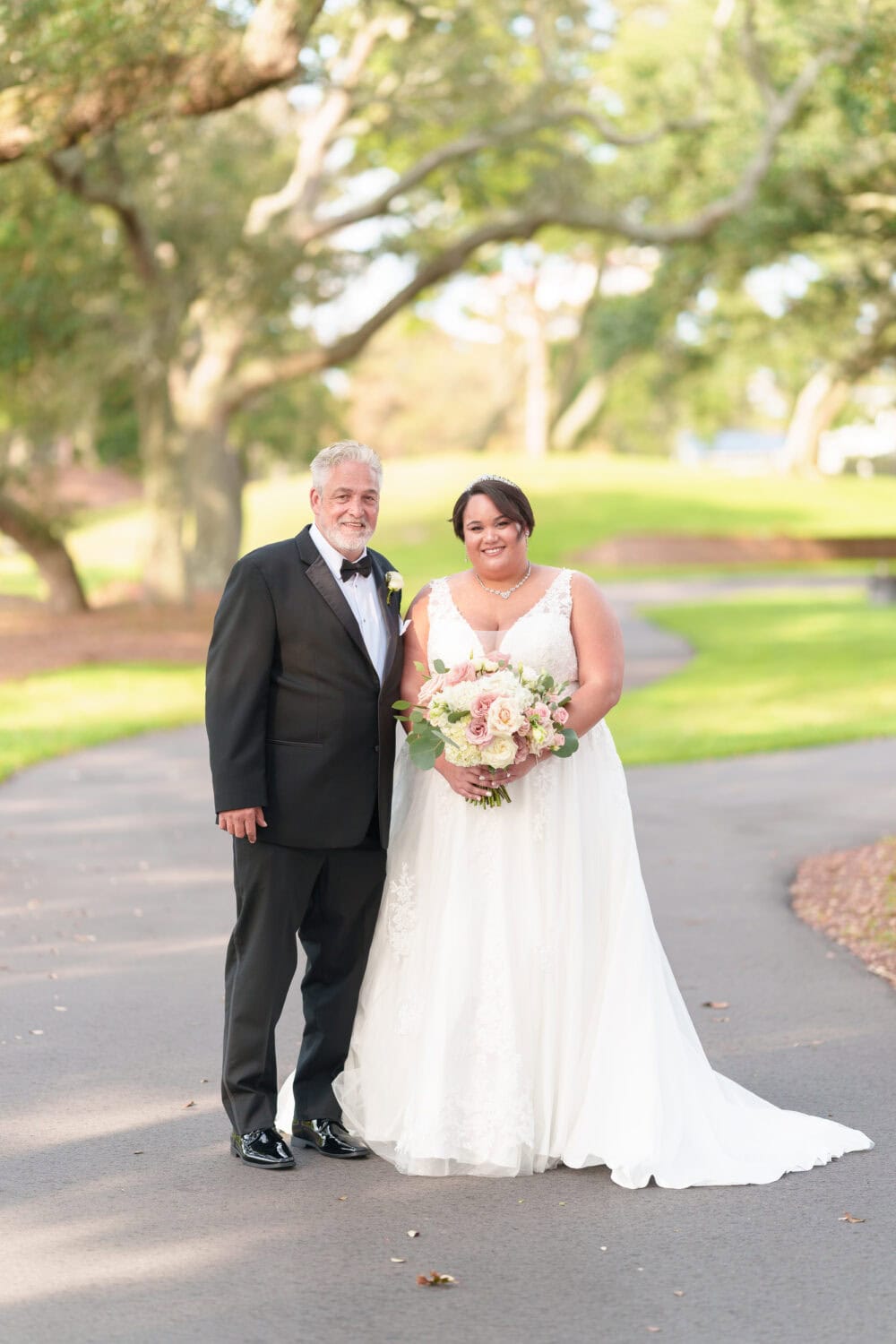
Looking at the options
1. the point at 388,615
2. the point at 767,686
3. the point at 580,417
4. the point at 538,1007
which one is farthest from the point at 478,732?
the point at 580,417

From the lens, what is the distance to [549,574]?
568 cm

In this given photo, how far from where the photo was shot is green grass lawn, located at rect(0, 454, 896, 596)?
48625mm

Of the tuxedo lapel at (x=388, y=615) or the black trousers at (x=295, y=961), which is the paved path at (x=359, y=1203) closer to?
the black trousers at (x=295, y=961)

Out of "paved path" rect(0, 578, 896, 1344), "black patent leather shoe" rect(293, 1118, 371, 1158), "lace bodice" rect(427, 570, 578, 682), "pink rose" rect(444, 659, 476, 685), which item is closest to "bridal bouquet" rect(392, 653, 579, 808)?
"pink rose" rect(444, 659, 476, 685)

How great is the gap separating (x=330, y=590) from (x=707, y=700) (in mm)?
14370

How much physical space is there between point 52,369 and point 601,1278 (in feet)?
84.7

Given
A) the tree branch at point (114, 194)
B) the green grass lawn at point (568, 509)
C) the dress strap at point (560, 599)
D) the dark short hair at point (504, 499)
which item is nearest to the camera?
the dark short hair at point (504, 499)

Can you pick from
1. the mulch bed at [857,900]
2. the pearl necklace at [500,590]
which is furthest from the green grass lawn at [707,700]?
the pearl necklace at [500,590]

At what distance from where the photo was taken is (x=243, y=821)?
17.2ft

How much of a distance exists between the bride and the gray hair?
0.38 m

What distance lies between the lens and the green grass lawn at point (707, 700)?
15977 mm

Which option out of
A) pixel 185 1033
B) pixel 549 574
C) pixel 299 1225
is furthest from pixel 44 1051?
pixel 549 574

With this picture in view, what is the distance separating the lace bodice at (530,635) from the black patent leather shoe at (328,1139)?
1611 mm

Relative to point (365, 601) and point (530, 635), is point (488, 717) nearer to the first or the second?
point (530, 635)
